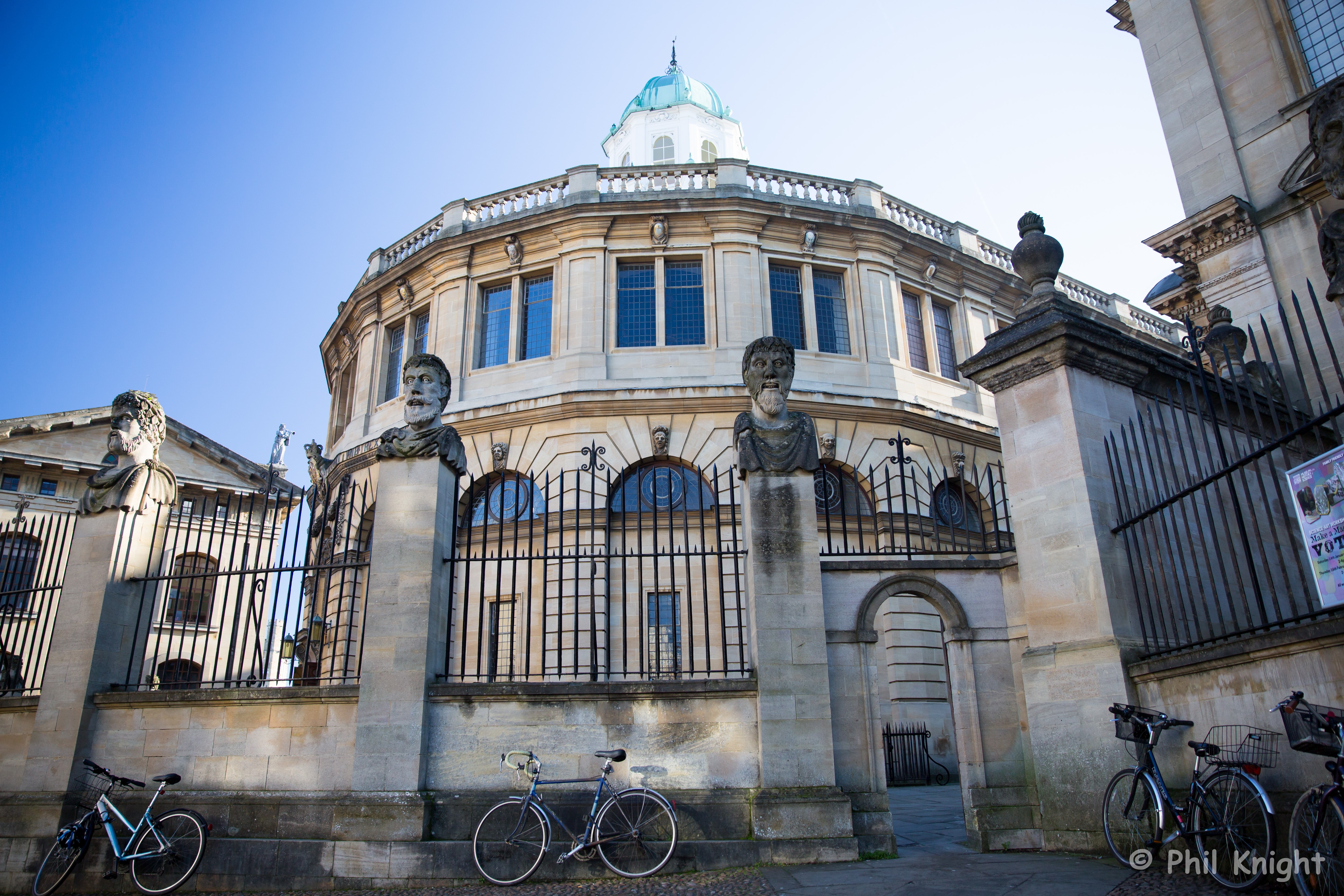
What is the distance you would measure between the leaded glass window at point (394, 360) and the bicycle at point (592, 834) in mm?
19159

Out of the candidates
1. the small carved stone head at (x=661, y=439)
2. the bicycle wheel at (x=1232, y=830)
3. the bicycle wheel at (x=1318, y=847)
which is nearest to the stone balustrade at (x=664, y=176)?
the small carved stone head at (x=661, y=439)

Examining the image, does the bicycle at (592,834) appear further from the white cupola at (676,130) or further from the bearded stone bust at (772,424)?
the white cupola at (676,130)

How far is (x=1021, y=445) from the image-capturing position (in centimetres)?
891

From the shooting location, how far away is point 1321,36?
16812 mm

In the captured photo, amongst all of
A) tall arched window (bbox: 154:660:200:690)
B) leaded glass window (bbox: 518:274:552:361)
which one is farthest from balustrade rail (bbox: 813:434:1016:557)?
tall arched window (bbox: 154:660:200:690)

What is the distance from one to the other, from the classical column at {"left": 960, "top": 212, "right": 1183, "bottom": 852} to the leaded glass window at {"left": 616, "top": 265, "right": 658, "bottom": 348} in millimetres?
13970

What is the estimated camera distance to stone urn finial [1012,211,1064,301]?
30.8 ft

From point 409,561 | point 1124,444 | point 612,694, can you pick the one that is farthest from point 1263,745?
point 409,561

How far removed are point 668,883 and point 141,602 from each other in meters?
6.81

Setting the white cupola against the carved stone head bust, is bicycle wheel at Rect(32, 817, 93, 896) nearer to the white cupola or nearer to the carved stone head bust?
the carved stone head bust

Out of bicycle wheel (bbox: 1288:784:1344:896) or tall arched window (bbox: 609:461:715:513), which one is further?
tall arched window (bbox: 609:461:715:513)

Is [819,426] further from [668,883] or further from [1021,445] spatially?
[668,883]

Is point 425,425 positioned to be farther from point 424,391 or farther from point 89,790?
point 89,790

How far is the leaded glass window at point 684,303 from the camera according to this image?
22.7 meters
